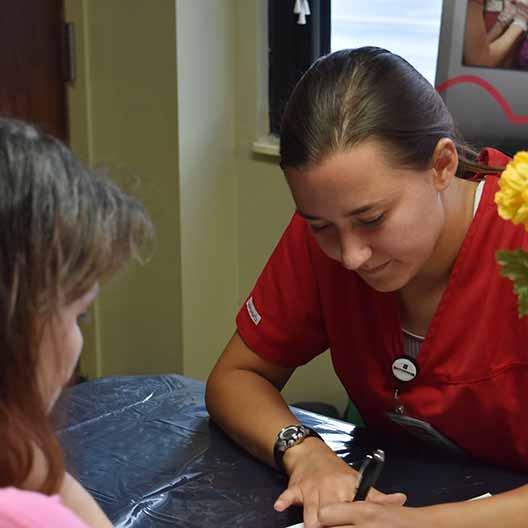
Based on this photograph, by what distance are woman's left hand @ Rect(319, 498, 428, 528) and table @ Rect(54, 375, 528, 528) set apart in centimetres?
5

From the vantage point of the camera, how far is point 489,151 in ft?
4.52

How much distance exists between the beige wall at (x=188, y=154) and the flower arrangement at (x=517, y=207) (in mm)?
1596

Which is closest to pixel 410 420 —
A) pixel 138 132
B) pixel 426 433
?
pixel 426 433

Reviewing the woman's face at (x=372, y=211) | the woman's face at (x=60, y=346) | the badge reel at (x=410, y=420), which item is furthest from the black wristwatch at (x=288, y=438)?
the woman's face at (x=60, y=346)

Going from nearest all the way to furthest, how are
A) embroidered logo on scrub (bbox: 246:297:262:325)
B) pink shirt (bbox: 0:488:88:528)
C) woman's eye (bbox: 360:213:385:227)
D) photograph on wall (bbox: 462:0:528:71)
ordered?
pink shirt (bbox: 0:488:88:528)
woman's eye (bbox: 360:213:385:227)
embroidered logo on scrub (bbox: 246:297:262:325)
photograph on wall (bbox: 462:0:528:71)

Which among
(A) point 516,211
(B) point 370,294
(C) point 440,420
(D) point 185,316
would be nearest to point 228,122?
(D) point 185,316

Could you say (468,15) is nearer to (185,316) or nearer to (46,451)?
(185,316)

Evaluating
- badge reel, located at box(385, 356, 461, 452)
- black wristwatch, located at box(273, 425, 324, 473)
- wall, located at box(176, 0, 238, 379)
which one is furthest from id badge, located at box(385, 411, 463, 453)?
wall, located at box(176, 0, 238, 379)

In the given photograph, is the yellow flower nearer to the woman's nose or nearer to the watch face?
the woman's nose

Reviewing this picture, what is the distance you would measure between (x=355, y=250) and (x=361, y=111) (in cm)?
18

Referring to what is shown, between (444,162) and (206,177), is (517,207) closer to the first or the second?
(444,162)

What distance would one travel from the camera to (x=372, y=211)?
1.18 m

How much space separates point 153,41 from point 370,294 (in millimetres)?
1217

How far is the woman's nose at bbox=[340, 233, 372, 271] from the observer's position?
47.2 inches
